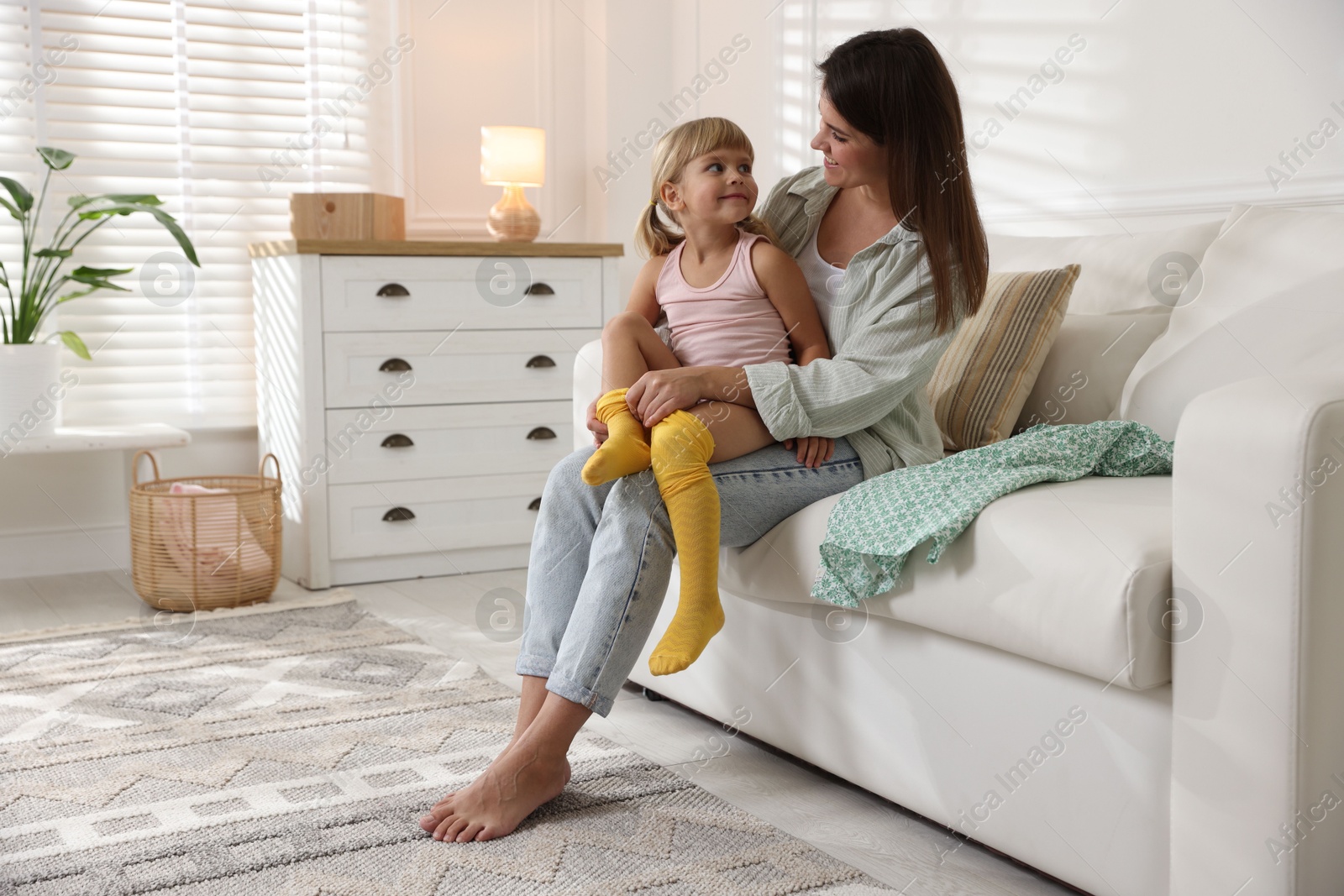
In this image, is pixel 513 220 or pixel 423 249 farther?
pixel 513 220

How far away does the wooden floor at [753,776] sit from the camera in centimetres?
138

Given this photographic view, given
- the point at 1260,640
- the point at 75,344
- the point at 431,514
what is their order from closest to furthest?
the point at 1260,640 → the point at 75,344 → the point at 431,514

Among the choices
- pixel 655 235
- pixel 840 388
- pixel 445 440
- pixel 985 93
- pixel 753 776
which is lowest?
pixel 753 776

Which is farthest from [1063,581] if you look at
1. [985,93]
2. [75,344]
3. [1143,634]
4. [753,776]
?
[75,344]

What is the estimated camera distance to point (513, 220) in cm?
323

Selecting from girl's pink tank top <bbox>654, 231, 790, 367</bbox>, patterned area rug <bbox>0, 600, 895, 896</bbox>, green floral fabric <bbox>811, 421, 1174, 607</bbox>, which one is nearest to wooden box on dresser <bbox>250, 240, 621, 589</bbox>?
patterned area rug <bbox>0, 600, 895, 896</bbox>

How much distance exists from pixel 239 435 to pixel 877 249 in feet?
7.31

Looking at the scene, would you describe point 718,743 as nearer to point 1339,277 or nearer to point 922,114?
point 922,114

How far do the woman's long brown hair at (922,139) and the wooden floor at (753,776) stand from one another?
2.11 feet

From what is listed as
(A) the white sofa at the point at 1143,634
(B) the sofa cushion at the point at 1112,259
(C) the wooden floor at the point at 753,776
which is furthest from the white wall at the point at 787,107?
(C) the wooden floor at the point at 753,776

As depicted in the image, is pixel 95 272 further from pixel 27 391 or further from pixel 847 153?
pixel 847 153

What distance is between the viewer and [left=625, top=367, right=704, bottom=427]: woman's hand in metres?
1.56

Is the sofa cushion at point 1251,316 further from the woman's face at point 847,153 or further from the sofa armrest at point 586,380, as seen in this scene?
the sofa armrest at point 586,380

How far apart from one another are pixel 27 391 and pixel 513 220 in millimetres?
1238
